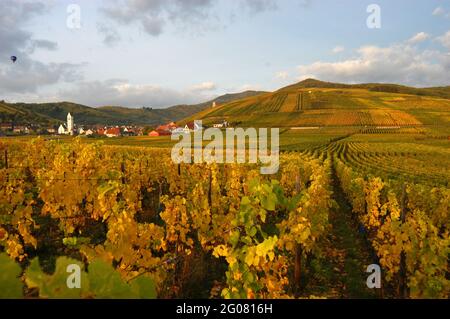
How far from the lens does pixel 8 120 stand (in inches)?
5320

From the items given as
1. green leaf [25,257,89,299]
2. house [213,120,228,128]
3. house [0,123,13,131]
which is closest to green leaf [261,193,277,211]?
green leaf [25,257,89,299]

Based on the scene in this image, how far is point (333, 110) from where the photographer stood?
130 meters

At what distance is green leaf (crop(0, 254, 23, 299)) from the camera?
1.59m

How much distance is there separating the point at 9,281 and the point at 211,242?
7.53 meters

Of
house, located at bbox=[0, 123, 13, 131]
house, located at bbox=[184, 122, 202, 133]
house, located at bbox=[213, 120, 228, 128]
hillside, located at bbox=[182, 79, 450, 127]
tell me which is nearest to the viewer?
hillside, located at bbox=[182, 79, 450, 127]

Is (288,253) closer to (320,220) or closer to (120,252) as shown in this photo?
(320,220)

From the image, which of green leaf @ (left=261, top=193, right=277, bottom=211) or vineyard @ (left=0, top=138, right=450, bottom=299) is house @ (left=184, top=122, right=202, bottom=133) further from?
green leaf @ (left=261, top=193, right=277, bottom=211)

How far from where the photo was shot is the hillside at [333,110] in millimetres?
113812

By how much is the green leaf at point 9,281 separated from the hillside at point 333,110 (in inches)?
4460

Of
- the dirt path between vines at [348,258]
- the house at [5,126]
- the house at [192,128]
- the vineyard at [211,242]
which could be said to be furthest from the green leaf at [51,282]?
the house at [5,126]

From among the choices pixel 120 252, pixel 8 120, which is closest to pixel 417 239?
pixel 120 252

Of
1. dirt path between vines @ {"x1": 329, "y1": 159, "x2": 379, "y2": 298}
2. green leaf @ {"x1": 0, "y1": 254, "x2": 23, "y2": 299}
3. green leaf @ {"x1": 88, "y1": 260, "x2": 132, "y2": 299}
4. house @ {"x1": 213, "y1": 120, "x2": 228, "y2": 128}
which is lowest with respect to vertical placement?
dirt path between vines @ {"x1": 329, "y1": 159, "x2": 379, "y2": 298}

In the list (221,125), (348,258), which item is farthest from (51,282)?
(221,125)

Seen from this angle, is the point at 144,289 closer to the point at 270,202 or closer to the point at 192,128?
the point at 270,202
